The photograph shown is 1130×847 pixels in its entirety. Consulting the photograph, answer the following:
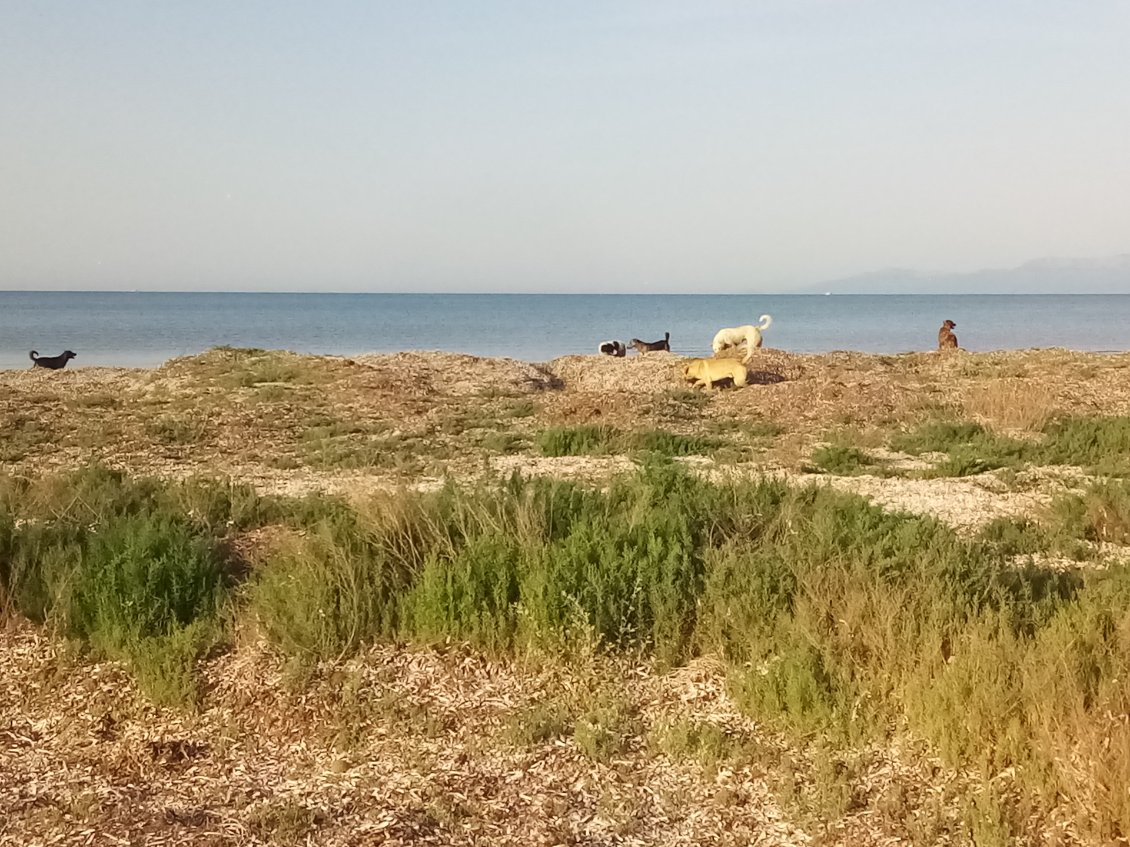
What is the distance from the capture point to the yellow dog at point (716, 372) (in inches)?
658

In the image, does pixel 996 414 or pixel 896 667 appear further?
pixel 996 414

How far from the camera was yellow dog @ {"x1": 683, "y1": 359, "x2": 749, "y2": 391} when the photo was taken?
16703mm

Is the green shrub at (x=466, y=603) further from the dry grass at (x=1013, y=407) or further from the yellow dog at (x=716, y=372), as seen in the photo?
the yellow dog at (x=716, y=372)

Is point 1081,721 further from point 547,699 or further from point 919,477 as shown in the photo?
point 919,477

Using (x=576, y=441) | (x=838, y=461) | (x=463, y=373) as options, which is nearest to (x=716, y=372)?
(x=463, y=373)

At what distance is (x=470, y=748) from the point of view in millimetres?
4461

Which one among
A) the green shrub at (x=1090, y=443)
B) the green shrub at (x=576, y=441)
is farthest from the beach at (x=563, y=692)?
the green shrub at (x=576, y=441)

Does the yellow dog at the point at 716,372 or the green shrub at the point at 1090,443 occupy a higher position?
the yellow dog at the point at 716,372

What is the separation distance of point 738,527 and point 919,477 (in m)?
4.51

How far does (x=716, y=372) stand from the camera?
16.8 metres

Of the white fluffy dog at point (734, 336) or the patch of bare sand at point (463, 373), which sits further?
the white fluffy dog at point (734, 336)

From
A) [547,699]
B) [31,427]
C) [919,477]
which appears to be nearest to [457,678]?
[547,699]

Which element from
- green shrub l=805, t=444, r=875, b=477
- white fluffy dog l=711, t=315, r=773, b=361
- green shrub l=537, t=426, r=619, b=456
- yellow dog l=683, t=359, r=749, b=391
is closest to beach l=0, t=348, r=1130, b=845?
green shrub l=805, t=444, r=875, b=477

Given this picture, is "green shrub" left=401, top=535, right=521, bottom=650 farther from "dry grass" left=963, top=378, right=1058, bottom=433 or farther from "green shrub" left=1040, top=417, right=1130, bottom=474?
"dry grass" left=963, top=378, right=1058, bottom=433
